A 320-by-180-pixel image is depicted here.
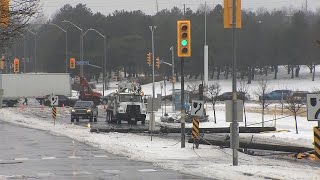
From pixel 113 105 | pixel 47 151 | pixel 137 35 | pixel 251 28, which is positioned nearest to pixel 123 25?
pixel 137 35

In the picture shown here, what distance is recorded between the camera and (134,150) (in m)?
24.9

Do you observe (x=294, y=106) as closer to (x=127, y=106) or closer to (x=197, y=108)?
(x=127, y=106)

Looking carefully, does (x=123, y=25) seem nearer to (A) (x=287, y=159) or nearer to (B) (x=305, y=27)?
(B) (x=305, y=27)

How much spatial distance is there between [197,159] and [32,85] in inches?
2247

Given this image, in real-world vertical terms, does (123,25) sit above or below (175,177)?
above

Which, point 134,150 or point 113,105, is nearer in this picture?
point 134,150

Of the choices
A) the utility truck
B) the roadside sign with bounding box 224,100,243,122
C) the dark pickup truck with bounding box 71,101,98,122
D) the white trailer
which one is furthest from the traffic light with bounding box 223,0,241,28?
the white trailer

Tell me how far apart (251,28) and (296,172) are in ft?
257

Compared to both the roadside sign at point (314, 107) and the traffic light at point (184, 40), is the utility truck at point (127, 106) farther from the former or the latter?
the roadside sign at point (314, 107)

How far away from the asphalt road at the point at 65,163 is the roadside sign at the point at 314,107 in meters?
3.65

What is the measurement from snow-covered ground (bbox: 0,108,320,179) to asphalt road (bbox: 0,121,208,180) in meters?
0.77

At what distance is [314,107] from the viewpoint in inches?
680

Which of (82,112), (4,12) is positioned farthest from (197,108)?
(82,112)

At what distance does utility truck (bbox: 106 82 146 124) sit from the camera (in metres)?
47.2
